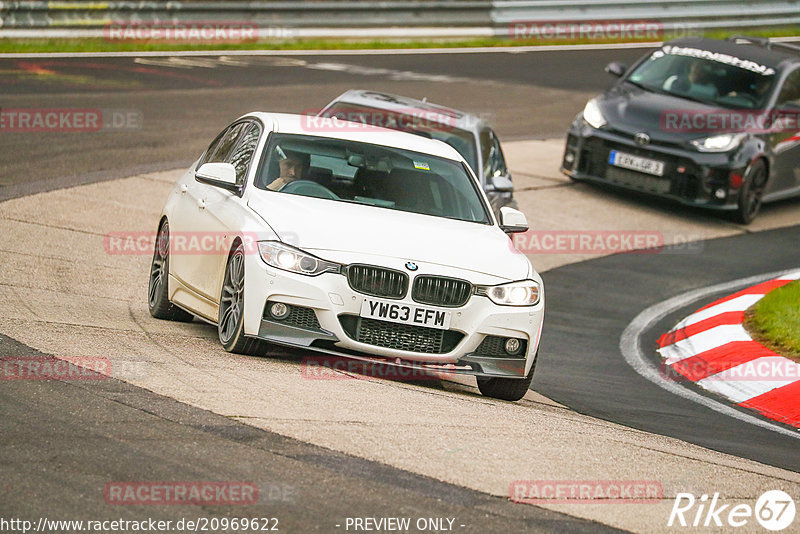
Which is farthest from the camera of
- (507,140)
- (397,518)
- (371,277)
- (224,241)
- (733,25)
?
(733,25)

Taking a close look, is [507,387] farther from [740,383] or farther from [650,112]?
[650,112]

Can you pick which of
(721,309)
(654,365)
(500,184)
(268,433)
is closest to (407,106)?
(500,184)

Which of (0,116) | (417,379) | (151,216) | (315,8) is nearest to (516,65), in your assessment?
(315,8)

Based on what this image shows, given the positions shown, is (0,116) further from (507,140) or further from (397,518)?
(397,518)

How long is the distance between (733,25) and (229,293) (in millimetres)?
27550

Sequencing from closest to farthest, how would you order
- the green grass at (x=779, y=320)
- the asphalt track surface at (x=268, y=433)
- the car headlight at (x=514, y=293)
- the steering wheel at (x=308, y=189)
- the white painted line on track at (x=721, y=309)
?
the asphalt track surface at (x=268, y=433), the car headlight at (x=514, y=293), the steering wheel at (x=308, y=189), the green grass at (x=779, y=320), the white painted line on track at (x=721, y=309)

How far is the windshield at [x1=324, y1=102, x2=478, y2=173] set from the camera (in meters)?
12.4

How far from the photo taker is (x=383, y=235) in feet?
25.6

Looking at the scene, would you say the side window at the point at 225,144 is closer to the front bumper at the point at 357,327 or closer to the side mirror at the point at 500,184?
the front bumper at the point at 357,327

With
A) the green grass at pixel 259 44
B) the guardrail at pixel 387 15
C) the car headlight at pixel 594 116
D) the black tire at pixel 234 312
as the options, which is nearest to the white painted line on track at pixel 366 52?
the green grass at pixel 259 44

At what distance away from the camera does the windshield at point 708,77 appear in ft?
54.0

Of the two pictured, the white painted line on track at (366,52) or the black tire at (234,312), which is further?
the white painted line on track at (366,52)

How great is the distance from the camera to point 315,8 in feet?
86.7

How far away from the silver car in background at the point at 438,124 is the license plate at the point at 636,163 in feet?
10.3
